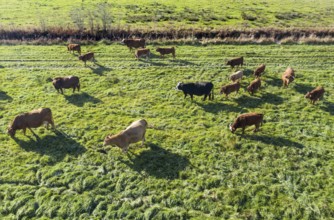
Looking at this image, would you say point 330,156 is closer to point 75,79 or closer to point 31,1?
point 75,79

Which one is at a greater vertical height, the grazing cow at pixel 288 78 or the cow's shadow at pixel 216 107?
the grazing cow at pixel 288 78

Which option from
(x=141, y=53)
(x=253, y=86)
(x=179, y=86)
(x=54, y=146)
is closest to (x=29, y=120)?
(x=54, y=146)

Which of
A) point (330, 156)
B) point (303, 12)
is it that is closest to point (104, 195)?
point (330, 156)

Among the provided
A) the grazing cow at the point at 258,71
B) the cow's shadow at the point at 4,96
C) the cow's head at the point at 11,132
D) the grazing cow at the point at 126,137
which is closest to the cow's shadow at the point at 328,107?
the grazing cow at the point at 258,71

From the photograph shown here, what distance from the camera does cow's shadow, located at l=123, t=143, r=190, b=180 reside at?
13227mm

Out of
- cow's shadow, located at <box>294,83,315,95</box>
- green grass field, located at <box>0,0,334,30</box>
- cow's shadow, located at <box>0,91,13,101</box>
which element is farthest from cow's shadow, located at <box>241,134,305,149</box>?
green grass field, located at <box>0,0,334,30</box>

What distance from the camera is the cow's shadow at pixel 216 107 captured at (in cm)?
1828

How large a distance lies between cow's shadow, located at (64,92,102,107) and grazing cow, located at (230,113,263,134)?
854 centimetres

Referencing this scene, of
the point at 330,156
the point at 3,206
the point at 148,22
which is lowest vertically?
the point at 3,206

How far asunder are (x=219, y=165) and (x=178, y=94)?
775 cm

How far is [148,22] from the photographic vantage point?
138ft

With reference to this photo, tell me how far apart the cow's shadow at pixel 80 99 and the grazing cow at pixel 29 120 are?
3163mm

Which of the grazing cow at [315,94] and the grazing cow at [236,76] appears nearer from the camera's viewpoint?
the grazing cow at [315,94]

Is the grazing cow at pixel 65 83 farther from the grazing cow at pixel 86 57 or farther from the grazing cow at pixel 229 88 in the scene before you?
the grazing cow at pixel 229 88
